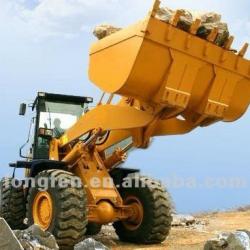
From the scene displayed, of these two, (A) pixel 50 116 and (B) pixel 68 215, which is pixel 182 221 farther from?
(B) pixel 68 215

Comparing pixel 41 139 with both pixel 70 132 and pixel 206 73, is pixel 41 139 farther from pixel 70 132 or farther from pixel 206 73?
pixel 206 73

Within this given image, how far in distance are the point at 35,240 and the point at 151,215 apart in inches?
156

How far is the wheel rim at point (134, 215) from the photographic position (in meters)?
9.57

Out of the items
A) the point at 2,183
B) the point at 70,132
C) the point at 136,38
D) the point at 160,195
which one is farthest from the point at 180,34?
the point at 2,183

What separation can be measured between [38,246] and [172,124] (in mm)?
3077

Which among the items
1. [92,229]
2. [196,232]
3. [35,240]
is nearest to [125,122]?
[35,240]

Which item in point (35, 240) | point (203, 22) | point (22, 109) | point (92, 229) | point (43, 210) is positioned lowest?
point (92, 229)

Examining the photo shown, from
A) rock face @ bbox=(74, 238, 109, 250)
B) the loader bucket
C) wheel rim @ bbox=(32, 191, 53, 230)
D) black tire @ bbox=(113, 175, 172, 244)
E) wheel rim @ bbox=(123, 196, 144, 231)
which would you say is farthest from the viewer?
wheel rim @ bbox=(123, 196, 144, 231)

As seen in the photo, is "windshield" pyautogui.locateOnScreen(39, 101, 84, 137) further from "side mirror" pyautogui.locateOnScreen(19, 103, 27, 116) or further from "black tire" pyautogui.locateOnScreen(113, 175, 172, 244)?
"black tire" pyautogui.locateOnScreen(113, 175, 172, 244)

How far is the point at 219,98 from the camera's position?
7.47 meters

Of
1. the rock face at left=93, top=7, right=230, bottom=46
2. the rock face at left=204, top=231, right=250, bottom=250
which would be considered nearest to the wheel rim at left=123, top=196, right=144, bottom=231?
the rock face at left=204, top=231, right=250, bottom=250

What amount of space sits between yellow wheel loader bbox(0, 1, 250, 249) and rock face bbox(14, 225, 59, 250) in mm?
2044

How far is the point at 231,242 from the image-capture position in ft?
20.9

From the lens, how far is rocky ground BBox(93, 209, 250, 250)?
9227 millimetres
